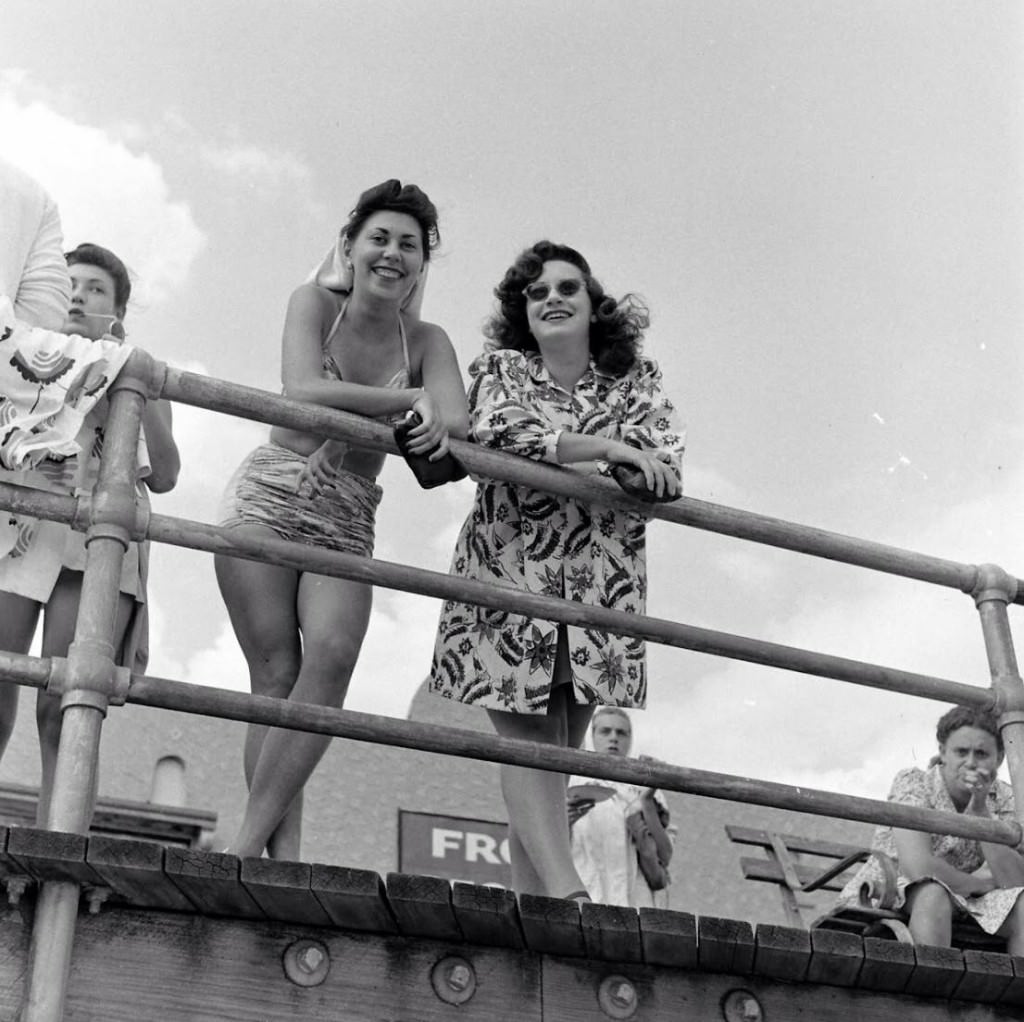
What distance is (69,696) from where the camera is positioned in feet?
9.47

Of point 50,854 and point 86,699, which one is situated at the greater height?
point 86,699

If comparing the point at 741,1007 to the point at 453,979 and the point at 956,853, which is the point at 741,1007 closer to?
the point at 453,979

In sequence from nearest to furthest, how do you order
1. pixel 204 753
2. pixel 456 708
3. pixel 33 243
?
pixel 33 243
pixel 204 753
pixel 456 708

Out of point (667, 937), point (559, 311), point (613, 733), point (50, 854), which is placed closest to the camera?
point (50, 854)

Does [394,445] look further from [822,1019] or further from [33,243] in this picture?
[822,1019]

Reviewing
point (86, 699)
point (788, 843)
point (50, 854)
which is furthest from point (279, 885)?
point (788, 843)

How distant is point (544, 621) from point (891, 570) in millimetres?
826

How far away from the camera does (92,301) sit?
4227 millimetres

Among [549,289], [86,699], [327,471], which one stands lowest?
[86,699]

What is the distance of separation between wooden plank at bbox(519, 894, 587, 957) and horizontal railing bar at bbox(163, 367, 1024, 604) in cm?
108

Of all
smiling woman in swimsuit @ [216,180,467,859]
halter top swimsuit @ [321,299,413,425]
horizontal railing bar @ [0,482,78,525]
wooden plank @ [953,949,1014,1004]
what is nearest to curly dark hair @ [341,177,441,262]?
smiling woman in swimsuit @ [216,180,467,859]

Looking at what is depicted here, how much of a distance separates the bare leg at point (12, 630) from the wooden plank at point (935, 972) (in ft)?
6.10

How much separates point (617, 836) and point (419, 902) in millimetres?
4092

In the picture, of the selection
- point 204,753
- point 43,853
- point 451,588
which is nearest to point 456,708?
point 204,753
